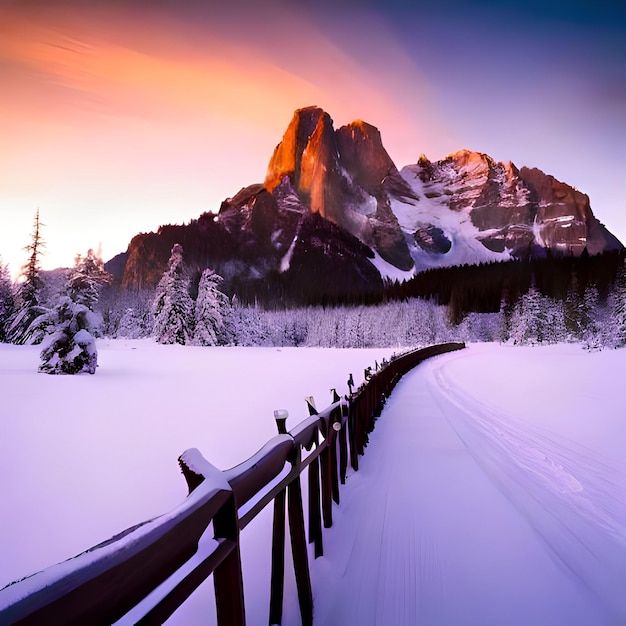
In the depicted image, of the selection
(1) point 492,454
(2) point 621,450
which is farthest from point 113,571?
(2) point 621,450

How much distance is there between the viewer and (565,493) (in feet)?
16.5

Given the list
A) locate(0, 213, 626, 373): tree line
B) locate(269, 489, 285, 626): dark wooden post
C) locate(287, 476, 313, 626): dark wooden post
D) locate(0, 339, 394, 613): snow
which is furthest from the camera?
locate(0, 213, 626, 373): tree line

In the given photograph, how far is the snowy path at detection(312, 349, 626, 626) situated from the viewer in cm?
299

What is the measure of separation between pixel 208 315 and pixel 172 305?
4101mm

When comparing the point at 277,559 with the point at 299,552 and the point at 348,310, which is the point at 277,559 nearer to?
the point at 299,552

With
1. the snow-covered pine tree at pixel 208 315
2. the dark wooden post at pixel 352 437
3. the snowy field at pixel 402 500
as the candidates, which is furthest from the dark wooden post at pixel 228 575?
the snow-covered pine tree at pixel 208 315

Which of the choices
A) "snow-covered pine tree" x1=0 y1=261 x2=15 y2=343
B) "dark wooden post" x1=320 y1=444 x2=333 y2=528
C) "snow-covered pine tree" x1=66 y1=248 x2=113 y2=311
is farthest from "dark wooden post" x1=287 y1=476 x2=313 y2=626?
"snow-covered pine tree" x1=0 y1=261 x2=15 y2=343

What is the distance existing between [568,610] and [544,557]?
0.69m

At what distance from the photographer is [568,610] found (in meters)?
2.94

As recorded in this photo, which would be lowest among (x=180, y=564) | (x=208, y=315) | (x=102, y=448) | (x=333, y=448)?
(x=102, y=448)

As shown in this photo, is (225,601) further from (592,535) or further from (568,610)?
(592,535)

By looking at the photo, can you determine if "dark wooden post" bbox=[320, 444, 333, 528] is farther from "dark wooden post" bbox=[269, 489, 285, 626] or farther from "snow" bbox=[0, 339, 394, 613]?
"dark wooden post" bbox=[269, 489, 285, 626]

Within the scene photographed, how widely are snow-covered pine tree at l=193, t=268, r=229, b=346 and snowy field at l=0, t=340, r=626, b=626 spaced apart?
34860mm

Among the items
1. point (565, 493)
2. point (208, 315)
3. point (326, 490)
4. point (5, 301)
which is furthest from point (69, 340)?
point (5, 301)
